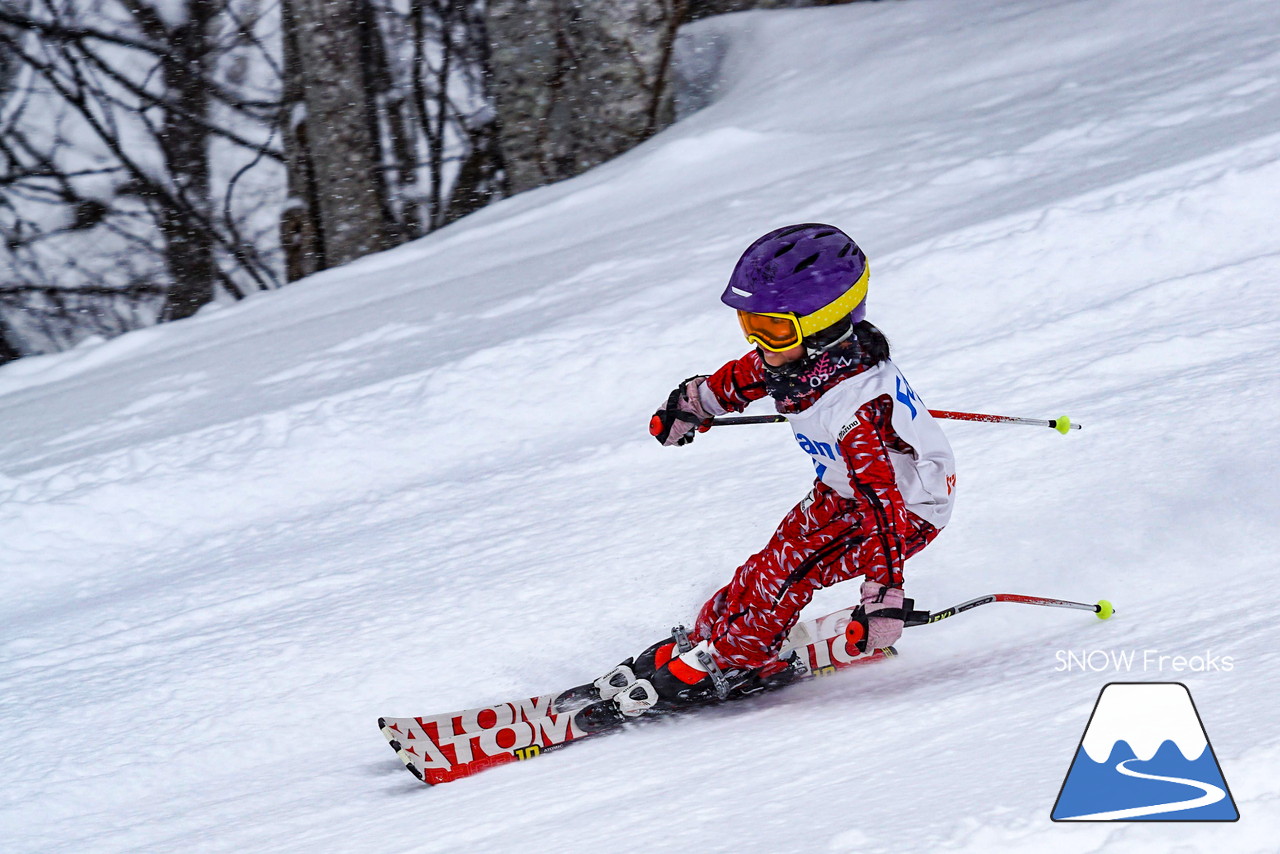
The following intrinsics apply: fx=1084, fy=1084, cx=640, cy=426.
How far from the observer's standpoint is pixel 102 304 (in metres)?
11.6

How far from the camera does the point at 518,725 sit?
2.59 m

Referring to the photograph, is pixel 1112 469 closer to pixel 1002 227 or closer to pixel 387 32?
pixel 1002 227

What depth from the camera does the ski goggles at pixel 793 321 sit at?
222 cm

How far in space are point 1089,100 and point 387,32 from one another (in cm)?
678

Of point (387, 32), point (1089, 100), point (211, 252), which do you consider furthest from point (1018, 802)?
point (211, 252)

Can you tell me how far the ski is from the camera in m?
2.50

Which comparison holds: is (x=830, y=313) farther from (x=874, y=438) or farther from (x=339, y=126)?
(x=339, y=126)

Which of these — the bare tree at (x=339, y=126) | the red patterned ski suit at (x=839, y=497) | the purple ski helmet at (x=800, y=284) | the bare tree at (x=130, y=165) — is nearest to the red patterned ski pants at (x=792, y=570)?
the red patterned ski suit at (x=839, y=497)

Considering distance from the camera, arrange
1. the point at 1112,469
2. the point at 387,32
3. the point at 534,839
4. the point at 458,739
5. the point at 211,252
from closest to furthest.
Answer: the point at 534,839 < the point at 458,739 < the point at 1112,469 < the point at 387,32 < the point at 211,252
